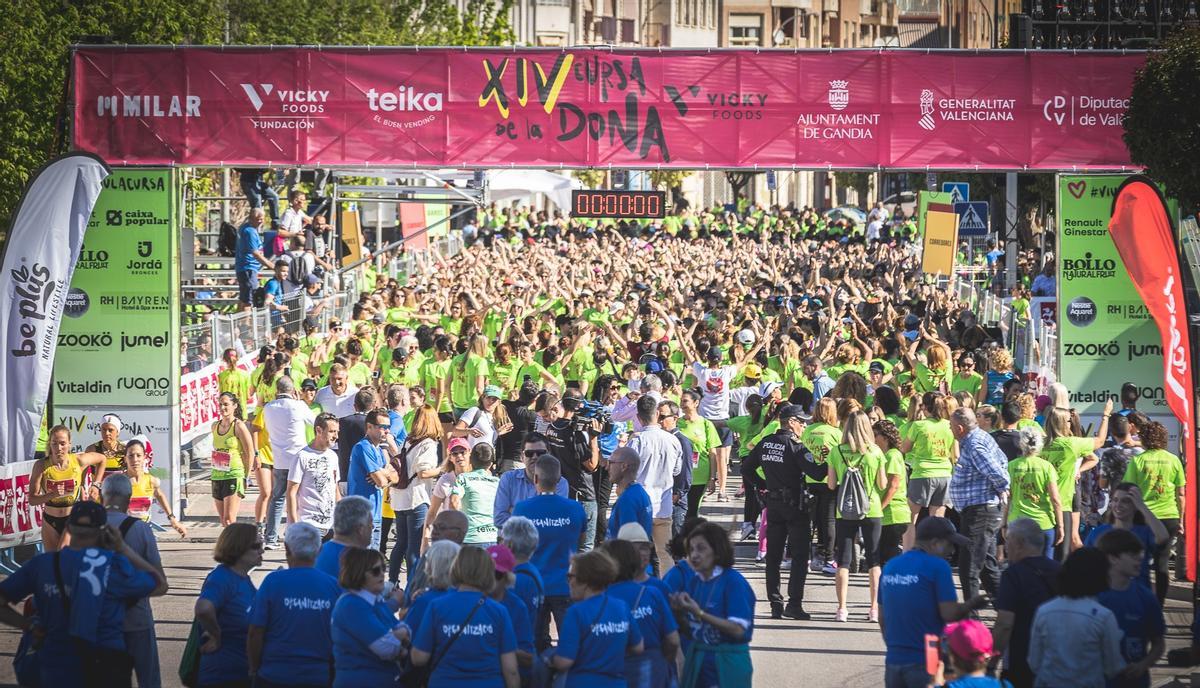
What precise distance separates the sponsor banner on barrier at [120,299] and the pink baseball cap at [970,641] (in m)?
10.9

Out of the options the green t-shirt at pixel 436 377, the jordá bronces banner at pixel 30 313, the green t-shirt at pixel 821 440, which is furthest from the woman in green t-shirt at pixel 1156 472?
the jordá bronces banner at pixel 30 313

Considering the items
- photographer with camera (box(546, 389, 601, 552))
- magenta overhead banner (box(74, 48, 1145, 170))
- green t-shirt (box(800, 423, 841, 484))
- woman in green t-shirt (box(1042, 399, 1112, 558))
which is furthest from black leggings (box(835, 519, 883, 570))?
magenta overhead banner (box(74, 48, 1145, 170))

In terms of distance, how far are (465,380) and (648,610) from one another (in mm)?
9344

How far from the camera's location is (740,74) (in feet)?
51.8

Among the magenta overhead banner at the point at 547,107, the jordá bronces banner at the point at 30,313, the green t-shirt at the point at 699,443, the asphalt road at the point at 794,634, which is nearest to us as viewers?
the asphalt road at the point at 794,634

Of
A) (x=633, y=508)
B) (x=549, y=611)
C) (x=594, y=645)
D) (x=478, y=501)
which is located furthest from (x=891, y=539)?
(x=594, y=645)

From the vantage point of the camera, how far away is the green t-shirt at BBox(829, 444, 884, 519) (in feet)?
39.0

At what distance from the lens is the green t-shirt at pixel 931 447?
504 inches

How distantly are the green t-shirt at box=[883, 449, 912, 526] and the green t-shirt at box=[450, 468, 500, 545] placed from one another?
3.08 m

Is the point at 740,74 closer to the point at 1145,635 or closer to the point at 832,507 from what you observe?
Result: the point at 832,507

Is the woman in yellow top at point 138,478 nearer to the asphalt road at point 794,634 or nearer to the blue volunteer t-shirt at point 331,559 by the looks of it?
the asphalt road at point 794,634

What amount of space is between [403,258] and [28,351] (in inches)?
919

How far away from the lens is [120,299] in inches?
619

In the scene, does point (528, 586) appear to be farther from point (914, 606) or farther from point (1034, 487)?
point (1034, 487)
